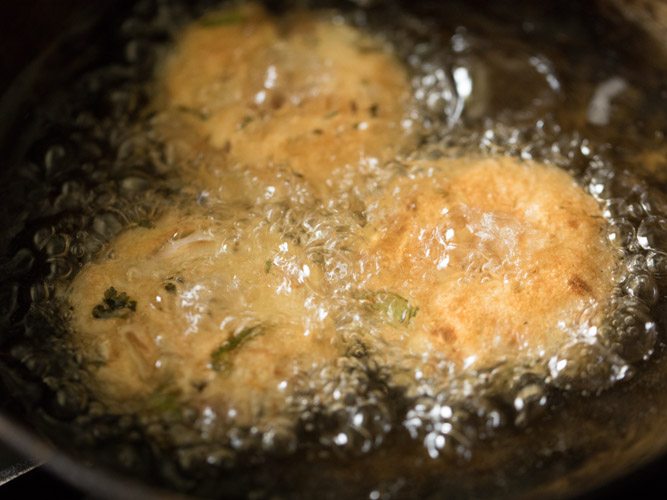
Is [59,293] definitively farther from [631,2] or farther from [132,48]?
[631,2]

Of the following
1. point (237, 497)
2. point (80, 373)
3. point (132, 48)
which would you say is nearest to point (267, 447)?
point (237, 497)

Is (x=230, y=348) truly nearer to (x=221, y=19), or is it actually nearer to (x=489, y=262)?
(x=489, y=262)

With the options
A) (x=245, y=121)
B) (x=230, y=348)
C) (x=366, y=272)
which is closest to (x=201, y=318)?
(x=230, y=348)

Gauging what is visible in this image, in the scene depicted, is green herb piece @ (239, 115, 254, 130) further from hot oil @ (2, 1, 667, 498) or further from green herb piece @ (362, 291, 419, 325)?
green herb piece @ (362, 291, 419, 325)

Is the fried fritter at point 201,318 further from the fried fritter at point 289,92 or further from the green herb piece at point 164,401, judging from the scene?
the fried fritter at point 289,92

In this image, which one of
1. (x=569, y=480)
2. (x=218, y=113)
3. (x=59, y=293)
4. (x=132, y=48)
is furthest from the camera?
(x=132, y=48)

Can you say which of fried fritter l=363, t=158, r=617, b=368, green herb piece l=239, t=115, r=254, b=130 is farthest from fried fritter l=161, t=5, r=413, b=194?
fried fritter l=363, t=158, r=617, b=368
